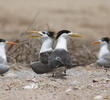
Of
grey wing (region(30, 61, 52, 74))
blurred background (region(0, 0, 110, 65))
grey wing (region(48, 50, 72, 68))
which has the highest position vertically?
blurred background (region(0, 0, 110, 65))

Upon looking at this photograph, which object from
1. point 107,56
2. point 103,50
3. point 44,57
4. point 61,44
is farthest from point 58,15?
point 61,44

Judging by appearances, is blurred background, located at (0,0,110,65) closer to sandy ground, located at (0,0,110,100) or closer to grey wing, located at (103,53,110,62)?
sandy ground, located at (0,0,110,100)

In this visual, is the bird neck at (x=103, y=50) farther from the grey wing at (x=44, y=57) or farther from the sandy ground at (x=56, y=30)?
the grey wing at (x=44, y=57)

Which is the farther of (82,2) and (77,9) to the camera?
(82,2)

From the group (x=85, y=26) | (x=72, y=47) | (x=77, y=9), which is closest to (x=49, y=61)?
(x=72, y=47)

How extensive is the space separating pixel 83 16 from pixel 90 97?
48.6ft

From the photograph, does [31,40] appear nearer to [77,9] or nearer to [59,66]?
[59,66]

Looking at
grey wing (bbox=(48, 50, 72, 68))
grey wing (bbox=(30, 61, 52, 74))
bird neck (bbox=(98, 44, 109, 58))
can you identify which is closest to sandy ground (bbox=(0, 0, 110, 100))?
grey wing (bbox=(30, 61, 52, 74))

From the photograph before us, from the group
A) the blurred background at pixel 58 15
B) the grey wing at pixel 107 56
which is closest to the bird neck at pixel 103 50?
the grey wing at pixel 107 56

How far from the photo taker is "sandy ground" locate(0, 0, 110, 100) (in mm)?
5281

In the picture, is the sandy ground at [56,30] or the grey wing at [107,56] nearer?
the sandy ground at [56,30]

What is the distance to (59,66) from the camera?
247 inches

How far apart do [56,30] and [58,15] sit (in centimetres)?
635

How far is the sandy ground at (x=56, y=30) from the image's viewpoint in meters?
5.28
